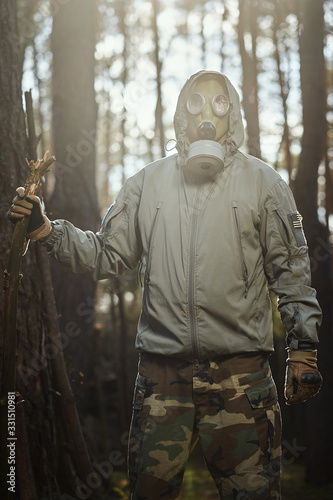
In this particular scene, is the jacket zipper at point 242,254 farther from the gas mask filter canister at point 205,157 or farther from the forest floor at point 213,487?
the forest floor at point 213,487

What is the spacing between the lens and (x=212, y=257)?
2863mm

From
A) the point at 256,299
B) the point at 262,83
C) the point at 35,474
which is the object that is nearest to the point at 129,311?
the point at 262,83

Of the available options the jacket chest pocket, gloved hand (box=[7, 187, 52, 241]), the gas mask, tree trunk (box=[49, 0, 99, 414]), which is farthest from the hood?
tree trunk (box=[49, 0, 99, 414])

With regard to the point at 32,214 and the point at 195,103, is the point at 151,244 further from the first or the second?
the point at 195,103

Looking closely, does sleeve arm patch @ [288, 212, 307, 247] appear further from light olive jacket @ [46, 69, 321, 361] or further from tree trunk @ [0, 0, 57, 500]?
tree trunk @ [0, 0, 57, 500]

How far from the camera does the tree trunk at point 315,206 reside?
7734mm

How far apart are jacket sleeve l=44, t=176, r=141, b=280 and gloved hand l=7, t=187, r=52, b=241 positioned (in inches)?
2.7

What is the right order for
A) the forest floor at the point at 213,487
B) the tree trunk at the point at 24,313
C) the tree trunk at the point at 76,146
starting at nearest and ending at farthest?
the tree trunk at the point at 24,313, the tree trunk at the point at 76,146, the forest floor at the point at 213,487

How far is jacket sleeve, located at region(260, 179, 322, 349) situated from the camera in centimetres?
279

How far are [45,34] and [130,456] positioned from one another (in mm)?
12670

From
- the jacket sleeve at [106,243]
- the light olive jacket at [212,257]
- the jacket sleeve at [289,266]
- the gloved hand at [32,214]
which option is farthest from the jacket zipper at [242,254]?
the gloved hand at [32,214]

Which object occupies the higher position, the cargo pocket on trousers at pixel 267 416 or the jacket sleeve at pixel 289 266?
the jacket sleeve at pixel 289 266

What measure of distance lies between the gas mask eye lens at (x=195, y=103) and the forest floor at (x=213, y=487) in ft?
14.3

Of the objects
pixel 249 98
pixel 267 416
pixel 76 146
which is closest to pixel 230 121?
pixel 267 416
